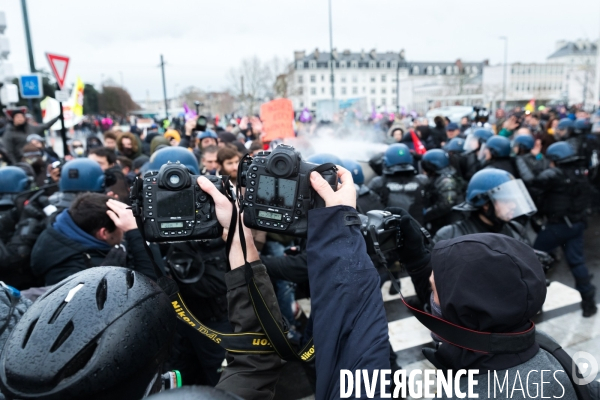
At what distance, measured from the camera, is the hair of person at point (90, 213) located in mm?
2619

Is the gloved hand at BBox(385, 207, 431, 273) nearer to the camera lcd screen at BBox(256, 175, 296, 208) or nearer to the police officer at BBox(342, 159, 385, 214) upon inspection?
the camera lcd screen at BBox(256, 175, 296, 208)

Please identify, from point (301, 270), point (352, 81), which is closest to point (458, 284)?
point (301, 270)

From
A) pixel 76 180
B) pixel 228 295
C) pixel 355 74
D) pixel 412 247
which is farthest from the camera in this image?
pixel 355 74

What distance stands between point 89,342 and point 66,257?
1.58 metres

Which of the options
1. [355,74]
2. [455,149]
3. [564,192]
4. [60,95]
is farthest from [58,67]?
[355,74]

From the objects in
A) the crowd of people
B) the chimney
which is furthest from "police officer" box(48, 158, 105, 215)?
the chimney

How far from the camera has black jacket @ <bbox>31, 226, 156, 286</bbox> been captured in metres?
2.58

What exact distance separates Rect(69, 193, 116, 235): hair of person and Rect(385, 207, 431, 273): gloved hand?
1.75 metres

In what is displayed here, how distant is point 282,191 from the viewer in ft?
4.97

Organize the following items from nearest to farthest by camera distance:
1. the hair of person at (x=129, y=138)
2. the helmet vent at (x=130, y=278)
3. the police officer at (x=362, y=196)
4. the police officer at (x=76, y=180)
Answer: the helmet vent at (x=130, y=278) → the police officer at (x=76, y=180) → the police officer at (x=362, y=196) → the hair of person at (x=129, y=138)

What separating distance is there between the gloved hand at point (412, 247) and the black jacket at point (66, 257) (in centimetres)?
152

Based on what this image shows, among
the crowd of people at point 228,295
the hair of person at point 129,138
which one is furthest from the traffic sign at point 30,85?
the crowd of people at point 228,295

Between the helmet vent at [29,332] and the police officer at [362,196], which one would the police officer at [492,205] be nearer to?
the police officer at [362,196]

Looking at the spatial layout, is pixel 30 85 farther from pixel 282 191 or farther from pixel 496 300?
pixel 496 300
